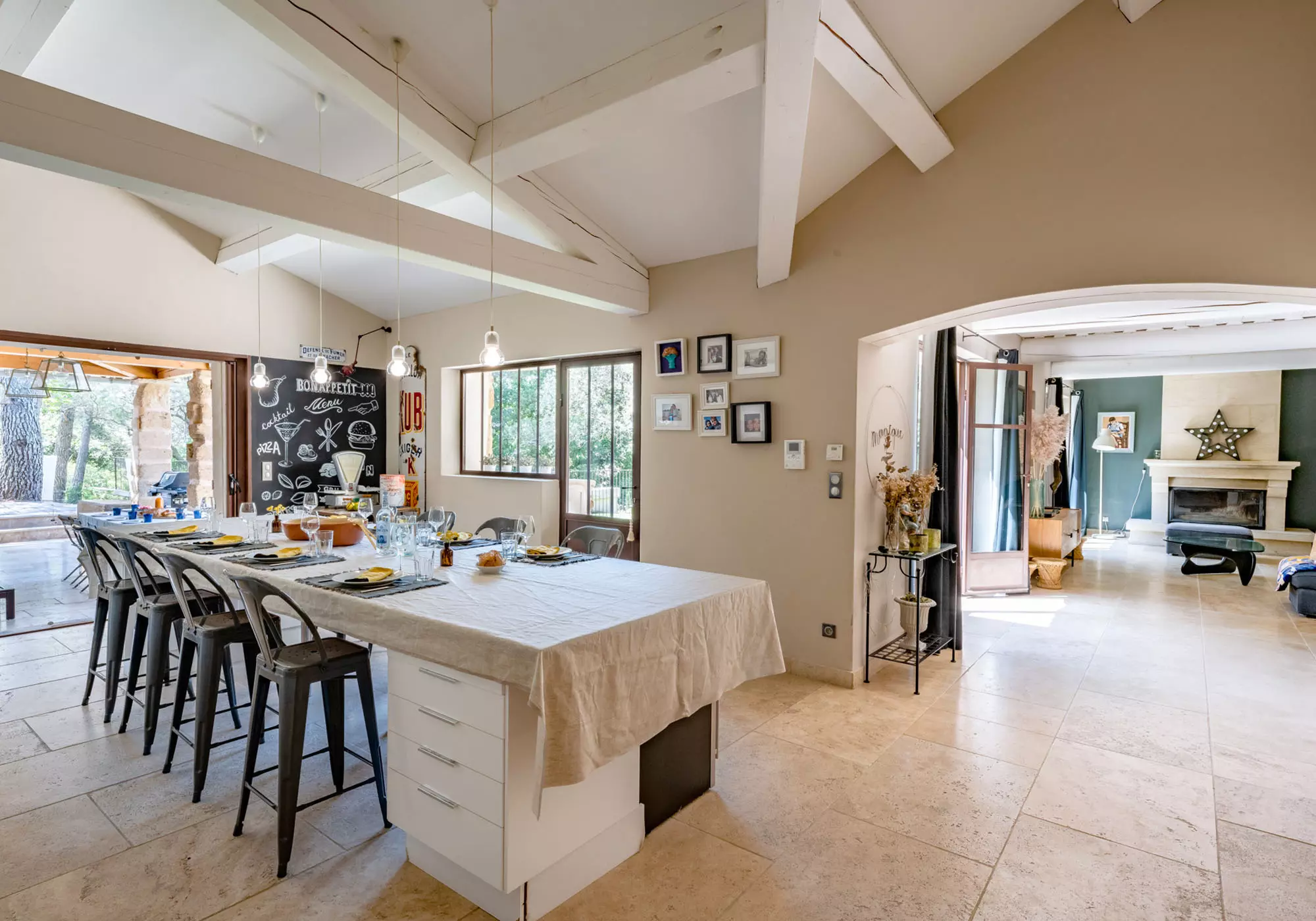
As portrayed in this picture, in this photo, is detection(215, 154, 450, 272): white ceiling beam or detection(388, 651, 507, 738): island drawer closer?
detection(388, 651, 507, 738): island drawer

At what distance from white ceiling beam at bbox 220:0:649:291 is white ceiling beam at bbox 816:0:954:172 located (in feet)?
6.12

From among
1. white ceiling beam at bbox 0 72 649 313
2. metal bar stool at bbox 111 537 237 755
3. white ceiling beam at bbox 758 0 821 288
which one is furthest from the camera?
metal bar stool at bbox 111 537 237 755

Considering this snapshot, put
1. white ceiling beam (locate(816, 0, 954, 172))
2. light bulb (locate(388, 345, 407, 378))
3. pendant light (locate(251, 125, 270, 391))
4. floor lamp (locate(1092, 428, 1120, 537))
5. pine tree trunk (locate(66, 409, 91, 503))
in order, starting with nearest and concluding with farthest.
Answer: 1. white ceiling beam (locate(816, 0, 954, 172))
2. light bulb (locate(388, 345, 407, 378))
3. pendant light (locate(251, 125, 270, 391))
4. pine tree trunk (locate(66, 409, 91, 503))
5. floor lamp (locate(1092, 428, 1120, 537))

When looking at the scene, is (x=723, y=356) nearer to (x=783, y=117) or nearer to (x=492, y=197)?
(x=492, y=197)

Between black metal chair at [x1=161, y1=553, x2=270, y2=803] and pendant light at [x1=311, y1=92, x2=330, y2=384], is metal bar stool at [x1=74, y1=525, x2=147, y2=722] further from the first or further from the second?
pendant light at [x1=311, y1=92, x2=330, y2=384]

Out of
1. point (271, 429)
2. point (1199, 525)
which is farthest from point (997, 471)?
point (271, 429)

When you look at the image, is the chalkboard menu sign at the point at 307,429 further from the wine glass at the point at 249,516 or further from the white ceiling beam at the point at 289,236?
the wine glass at the point at 249,516

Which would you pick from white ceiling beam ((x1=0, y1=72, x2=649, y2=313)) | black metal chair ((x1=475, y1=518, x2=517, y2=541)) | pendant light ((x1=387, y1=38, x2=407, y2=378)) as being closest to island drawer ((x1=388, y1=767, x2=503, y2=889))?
black metal chair ((x1=475, y1=518, x2=517, y2=541))

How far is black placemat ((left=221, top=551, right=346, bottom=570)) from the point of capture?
2.95 metres

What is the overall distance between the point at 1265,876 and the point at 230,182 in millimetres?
4711

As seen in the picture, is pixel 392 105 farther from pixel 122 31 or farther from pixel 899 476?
pixel 899 476

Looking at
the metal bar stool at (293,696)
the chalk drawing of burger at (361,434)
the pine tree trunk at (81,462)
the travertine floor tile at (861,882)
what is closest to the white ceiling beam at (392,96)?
the metal bar stool at (293,696)

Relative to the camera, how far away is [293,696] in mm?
2260

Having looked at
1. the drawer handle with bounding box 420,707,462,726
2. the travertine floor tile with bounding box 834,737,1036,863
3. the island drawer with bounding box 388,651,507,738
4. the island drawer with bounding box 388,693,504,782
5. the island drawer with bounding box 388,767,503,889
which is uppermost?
the island drawer with bounding box 388,651,507,738
